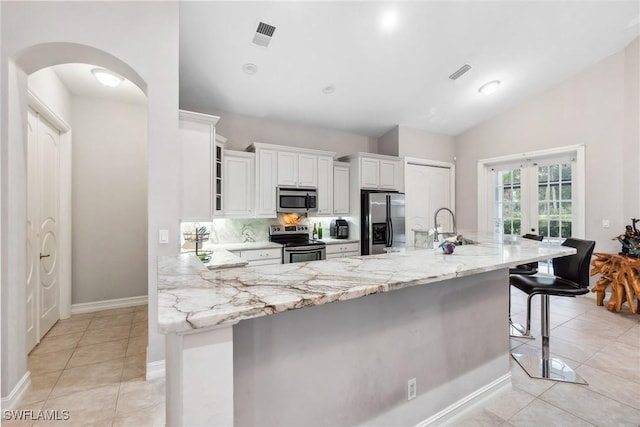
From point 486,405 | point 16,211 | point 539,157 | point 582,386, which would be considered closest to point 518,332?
point 582,386

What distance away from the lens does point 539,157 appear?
4.88 meters

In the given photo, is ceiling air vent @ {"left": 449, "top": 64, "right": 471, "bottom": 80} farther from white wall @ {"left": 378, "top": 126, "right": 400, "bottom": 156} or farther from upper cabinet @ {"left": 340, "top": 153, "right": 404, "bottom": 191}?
upper cabinet @ {"left": 340, "top": 153, "right": 404, "bottom": 191}

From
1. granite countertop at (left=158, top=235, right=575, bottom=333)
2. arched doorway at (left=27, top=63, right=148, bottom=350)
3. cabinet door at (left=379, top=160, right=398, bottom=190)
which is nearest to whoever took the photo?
granite countertop at (left=158, top=235, right=575, bottom=333)

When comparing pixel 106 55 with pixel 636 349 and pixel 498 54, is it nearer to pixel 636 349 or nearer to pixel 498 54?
pixel 498 54

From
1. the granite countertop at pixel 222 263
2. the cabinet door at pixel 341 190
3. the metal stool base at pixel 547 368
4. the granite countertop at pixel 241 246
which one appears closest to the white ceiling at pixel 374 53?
the cabinet door at pixel 341 190

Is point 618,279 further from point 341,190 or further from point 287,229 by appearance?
point 287,229

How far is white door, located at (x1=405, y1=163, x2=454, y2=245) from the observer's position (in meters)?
5.44

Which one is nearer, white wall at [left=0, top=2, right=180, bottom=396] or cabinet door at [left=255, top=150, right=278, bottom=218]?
white wall at [left=0, top=2, right=180, bottom=396]

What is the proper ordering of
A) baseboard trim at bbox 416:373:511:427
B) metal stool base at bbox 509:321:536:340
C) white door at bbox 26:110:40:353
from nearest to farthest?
baseboard trim at bbox 416:373:511:427 < white door at bbox 26:110:40:353 < metal stool base at bbox 509:321:536:340

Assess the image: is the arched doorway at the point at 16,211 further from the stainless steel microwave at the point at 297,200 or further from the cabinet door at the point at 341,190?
the cabinet door at the point at 341,190

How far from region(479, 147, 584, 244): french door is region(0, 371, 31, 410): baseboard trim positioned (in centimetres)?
548

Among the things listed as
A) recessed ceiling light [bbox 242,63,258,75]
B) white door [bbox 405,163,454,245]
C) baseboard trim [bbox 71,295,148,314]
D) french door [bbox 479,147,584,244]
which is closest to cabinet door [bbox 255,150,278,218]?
recessed ceiling light [bbox 242,63,258,75]

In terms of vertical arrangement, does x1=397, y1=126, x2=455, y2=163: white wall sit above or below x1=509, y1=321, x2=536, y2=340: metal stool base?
above

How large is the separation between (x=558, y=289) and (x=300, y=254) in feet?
9.49
